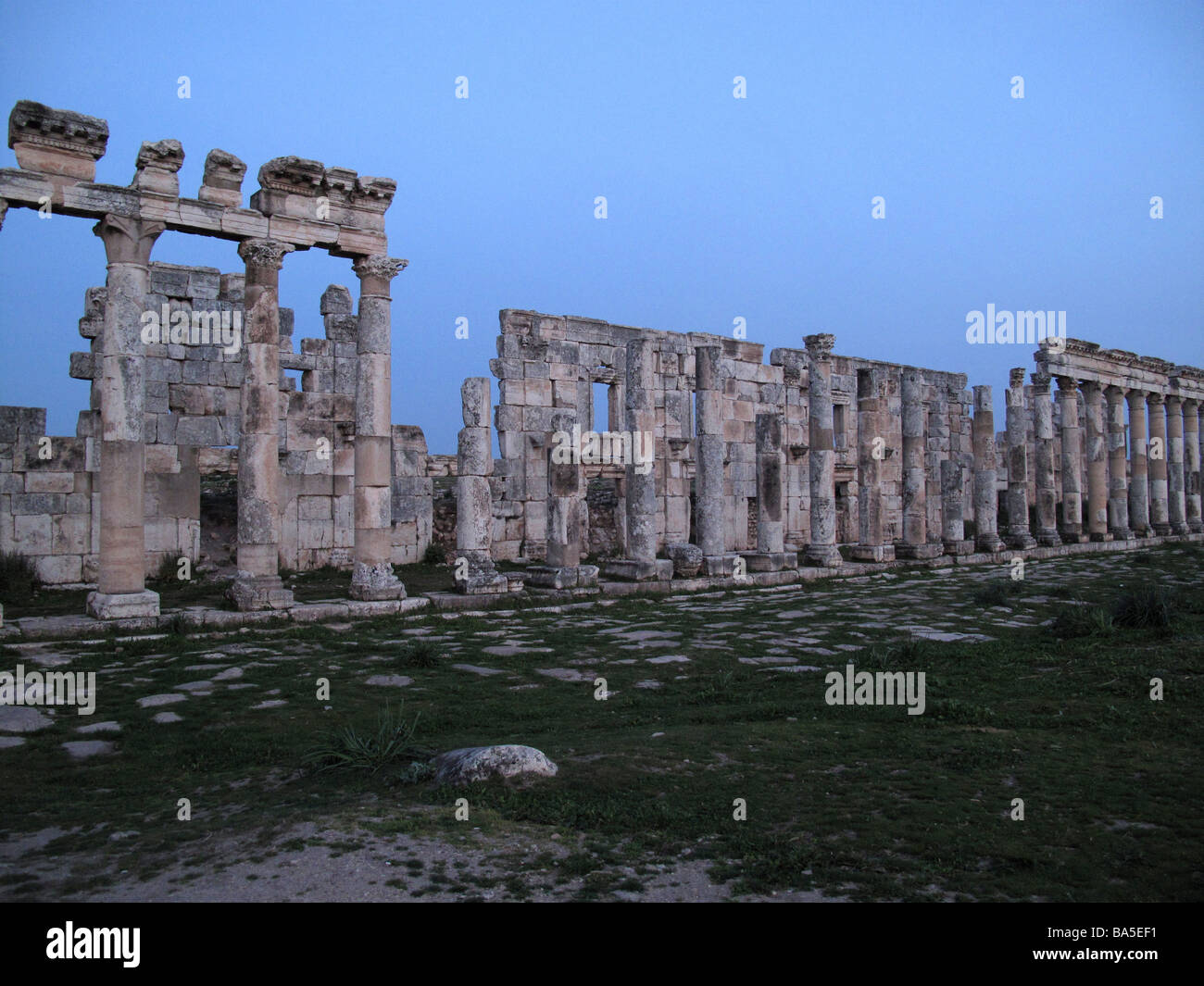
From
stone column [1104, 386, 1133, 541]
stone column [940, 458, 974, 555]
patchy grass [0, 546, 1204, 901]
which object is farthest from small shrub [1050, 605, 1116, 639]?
stone column [1104, 386, 1133, 541]

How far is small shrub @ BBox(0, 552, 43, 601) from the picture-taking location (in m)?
15.6

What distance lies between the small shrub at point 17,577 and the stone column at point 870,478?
60.9 ft

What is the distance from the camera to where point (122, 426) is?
12.8m

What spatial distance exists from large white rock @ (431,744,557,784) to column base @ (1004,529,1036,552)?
23934 mm

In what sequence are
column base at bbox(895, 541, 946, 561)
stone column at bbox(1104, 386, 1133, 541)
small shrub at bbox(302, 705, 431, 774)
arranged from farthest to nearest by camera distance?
1. stone column at bbox(1104, 386, 1133, 541)
2. column base at bbox(895, 541, 946, 561)
3. small shrub at bbox(302, 705, 431, 774)

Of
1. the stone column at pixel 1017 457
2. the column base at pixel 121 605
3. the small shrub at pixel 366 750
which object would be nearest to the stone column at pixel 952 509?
the stone column at pixel 1017 457

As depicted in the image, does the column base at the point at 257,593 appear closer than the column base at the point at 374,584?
Yes

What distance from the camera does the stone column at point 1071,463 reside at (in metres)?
28.7

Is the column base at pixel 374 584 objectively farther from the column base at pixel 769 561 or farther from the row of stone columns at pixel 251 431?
the column base at pixel 769 561

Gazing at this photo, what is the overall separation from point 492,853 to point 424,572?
15809 millimetres

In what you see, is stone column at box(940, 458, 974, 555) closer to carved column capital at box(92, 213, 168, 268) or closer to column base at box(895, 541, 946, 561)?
column base at box(895, 541, 946, 561)

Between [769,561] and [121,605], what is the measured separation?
13.0 metres
